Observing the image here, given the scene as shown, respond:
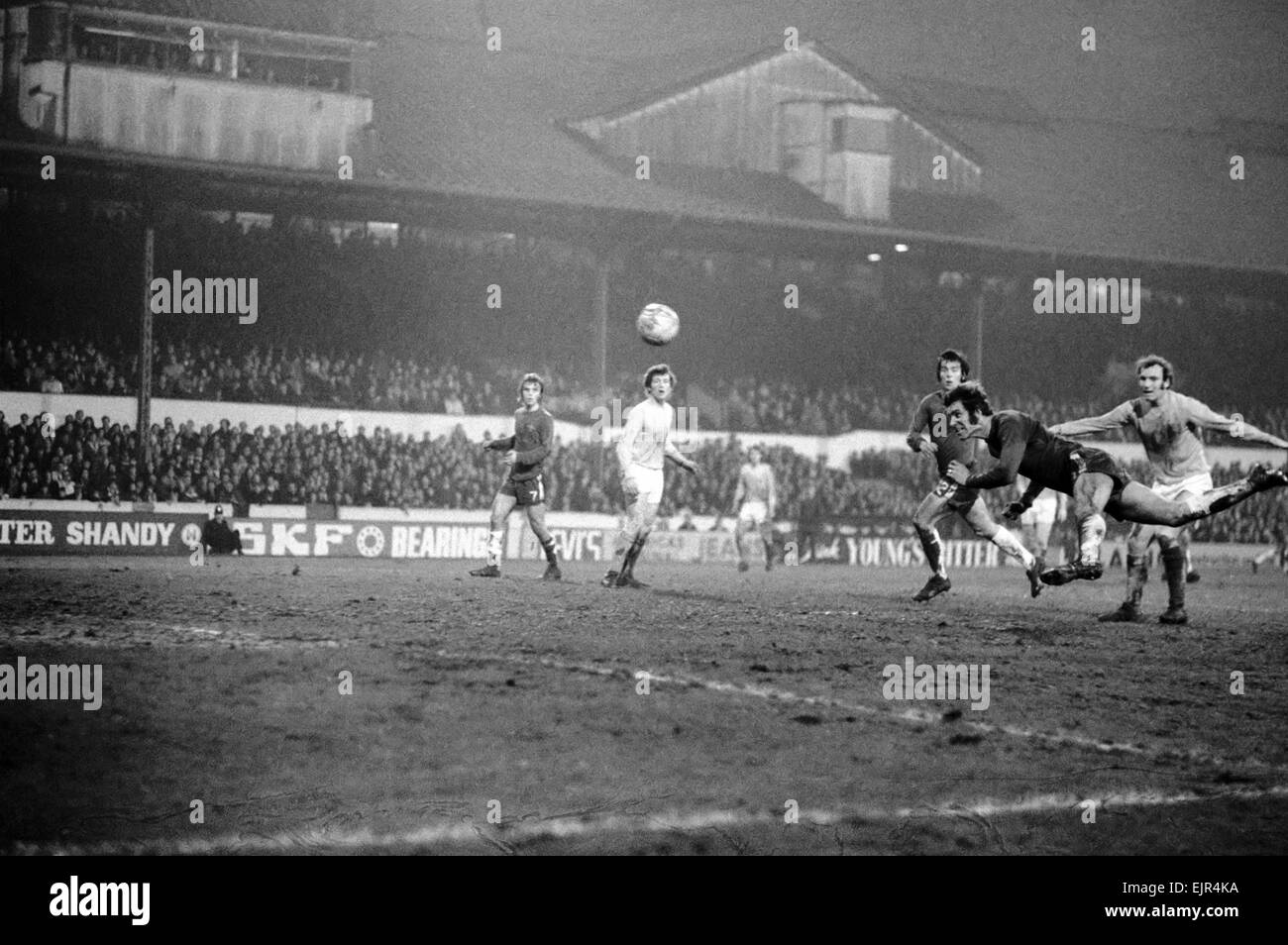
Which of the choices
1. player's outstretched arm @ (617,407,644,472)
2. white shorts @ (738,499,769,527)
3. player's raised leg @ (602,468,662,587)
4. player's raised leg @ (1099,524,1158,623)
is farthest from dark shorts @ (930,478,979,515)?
white shorts @ (738,499,769,527)

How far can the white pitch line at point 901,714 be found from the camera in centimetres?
822

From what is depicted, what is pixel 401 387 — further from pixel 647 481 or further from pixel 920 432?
pixel 920 432

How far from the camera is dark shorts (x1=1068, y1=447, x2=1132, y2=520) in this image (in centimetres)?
1187

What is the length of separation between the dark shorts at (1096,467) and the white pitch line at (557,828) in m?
4.78

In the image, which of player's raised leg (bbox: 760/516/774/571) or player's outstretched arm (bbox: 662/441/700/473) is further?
player's raised leg (bbox: 760/516/774/571)

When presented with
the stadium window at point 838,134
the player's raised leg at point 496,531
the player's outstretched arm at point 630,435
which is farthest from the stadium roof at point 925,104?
the player's raised leg at point 496,531

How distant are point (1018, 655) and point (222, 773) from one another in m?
6.03

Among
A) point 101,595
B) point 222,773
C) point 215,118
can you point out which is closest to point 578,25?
point 215,118

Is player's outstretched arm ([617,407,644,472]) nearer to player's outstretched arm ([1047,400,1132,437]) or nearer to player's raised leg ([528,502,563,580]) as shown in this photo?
player's raised leg ([528,502,563,580])

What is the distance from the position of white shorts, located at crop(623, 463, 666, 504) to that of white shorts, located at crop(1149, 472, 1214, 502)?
4.85 m

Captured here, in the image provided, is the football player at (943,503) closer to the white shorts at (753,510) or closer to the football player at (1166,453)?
the football player at (1166,453)

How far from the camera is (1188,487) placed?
13008 mm

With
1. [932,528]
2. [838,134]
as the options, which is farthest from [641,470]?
[838,134]
